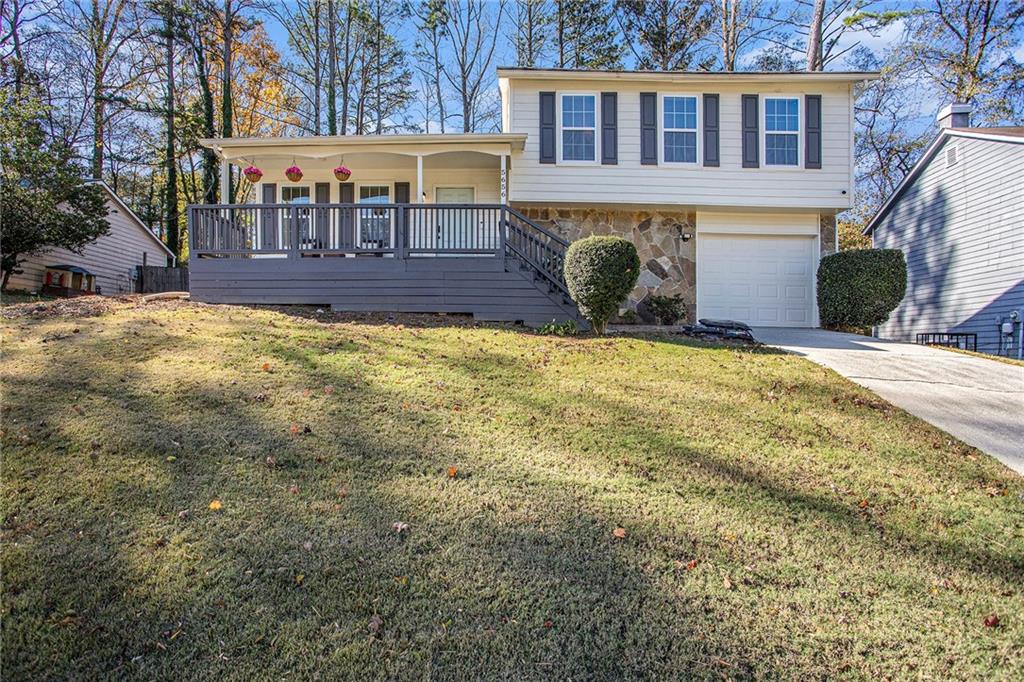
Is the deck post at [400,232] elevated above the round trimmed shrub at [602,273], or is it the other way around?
the deck post at [400,232]

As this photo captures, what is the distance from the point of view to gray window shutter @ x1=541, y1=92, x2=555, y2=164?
36.7ft

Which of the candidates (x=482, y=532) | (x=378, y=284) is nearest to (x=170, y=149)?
(x=378, y=284)

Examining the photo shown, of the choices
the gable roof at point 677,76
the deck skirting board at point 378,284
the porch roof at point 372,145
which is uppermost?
the gable roof at point 677,76

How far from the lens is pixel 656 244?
11.8 m

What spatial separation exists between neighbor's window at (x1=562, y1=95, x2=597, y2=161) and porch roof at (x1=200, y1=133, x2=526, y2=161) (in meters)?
1.16

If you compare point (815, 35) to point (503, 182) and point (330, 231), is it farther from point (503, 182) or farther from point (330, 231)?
point (330, 231)

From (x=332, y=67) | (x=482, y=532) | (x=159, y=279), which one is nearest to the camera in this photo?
(x=482, y=532)

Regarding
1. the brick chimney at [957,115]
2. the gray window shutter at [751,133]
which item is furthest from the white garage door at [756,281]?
the brick chimney at [957,115]

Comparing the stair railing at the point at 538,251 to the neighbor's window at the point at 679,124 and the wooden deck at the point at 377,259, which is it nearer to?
the wooden deck at the point at 377,259

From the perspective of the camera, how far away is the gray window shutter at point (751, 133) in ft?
37.0

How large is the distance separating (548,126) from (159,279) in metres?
14.2

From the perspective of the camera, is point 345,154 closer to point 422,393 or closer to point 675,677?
point 422,393

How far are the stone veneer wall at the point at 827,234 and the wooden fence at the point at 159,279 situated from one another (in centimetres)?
1801

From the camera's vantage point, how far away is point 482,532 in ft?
9.60
